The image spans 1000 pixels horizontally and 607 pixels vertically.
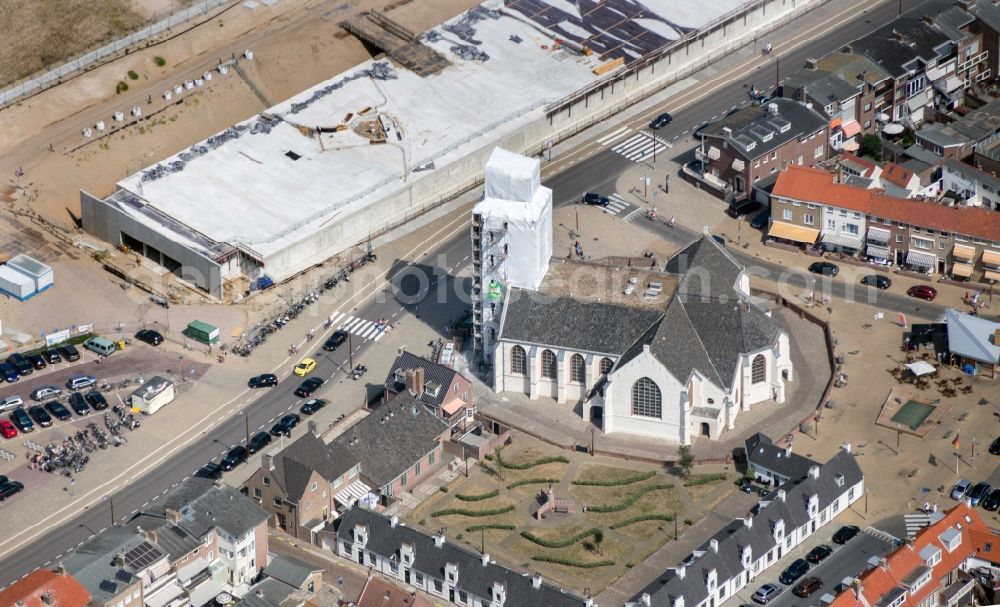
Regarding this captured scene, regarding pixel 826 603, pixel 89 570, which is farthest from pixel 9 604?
pixel 826 603

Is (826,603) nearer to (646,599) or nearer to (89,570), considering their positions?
(646,599)

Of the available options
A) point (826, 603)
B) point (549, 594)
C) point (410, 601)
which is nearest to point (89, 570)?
point (410, 601)

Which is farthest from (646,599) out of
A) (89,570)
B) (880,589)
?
(89,570)

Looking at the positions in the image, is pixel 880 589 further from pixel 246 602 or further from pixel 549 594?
pixel 246 602

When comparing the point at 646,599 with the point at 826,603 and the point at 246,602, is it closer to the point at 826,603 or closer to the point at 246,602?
the point at 826,603
